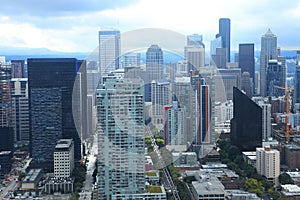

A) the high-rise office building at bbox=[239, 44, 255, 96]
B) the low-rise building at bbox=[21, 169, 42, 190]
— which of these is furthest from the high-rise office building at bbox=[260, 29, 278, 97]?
the low-rise building at bbox=[21, 169, 42, 190]

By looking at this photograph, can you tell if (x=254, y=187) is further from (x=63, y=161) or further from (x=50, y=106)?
(x=50, y=106)

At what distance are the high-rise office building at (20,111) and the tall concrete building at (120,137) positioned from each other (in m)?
4.18

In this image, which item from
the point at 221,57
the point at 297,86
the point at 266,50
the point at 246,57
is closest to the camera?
the point at 297,86

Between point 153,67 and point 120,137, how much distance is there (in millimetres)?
1485

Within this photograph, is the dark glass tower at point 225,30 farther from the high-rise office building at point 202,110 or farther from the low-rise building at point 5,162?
the low-rise building at point 5,162

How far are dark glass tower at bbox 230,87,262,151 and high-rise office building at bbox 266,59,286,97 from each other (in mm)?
5388

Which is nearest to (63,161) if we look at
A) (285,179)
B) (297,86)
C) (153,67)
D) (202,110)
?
(153,67)

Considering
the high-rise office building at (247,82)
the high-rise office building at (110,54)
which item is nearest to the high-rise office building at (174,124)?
the high-rise office building at (110,54)

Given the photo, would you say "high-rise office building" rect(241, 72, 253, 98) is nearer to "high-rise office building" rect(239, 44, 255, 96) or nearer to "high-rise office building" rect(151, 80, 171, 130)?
"high-rise office building" rect(239, 44, 255, 96)

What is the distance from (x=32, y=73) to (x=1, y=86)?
1430 millimetres

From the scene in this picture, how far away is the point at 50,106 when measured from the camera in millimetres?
7523

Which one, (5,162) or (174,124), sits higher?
(174,124)

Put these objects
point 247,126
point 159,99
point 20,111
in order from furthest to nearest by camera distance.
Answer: point 20,111
point 247,126
point 159,99

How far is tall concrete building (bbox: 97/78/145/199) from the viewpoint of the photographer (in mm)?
4926
